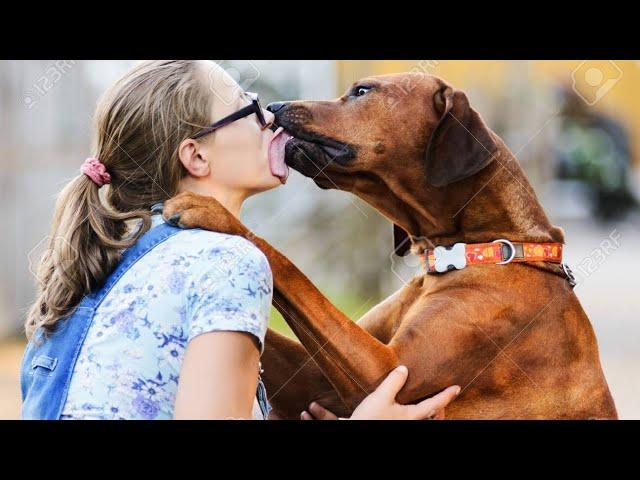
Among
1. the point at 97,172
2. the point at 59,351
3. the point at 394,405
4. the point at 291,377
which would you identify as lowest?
the point at 291,377

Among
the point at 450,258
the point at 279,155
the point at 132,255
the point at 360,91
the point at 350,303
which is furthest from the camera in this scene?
the point at 350,303

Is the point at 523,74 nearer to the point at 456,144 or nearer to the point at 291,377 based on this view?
the point at 456,144

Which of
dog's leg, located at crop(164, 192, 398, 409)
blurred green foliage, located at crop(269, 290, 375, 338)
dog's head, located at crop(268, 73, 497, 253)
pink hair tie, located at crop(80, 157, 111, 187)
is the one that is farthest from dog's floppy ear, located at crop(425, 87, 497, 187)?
blurred green foliage, located at crop(269, 290, 375, 338)

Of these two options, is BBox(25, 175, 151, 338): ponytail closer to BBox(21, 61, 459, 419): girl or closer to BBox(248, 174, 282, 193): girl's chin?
BBox(21, 61, 459, 419): girl

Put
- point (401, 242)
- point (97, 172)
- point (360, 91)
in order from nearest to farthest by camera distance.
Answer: point (97, 172) < point (360, 91) < point (401, 242)

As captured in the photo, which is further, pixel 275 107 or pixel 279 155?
pixel 275 107

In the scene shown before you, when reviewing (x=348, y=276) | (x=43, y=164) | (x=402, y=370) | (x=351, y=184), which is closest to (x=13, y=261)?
(x=43, y=164)

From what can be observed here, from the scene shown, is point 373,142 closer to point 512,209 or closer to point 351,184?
point 351,184

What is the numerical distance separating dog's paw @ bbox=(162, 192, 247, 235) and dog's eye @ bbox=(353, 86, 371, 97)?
0.87 m

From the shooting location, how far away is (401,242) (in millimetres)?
3365

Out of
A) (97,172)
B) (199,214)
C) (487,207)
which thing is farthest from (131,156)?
(487,207)

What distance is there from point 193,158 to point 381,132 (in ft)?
2.95

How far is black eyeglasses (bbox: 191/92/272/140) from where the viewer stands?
2430 mm

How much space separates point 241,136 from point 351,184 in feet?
2.39
